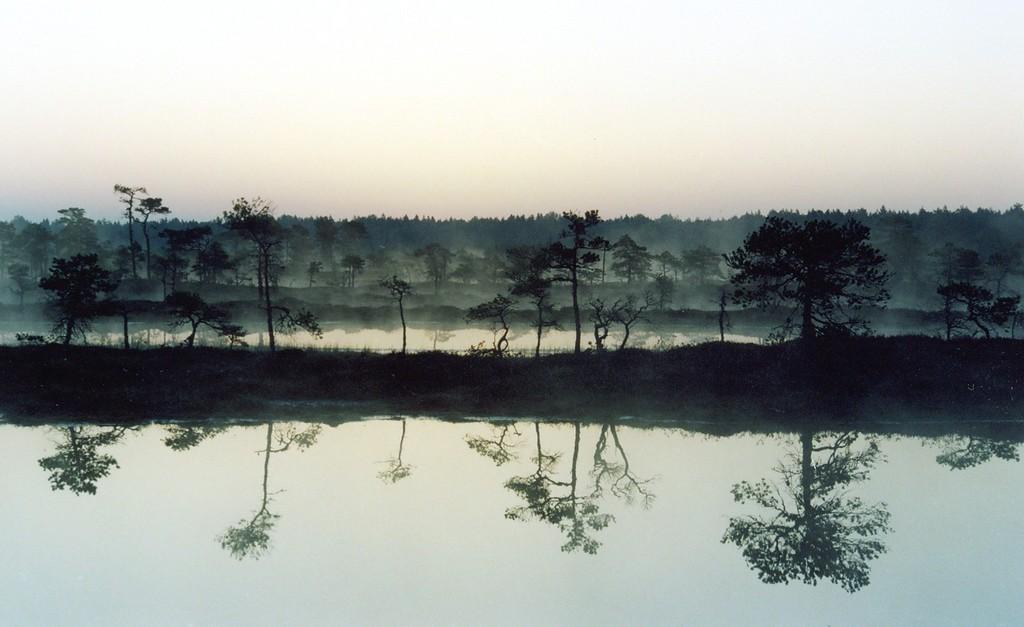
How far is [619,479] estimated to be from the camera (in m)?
23.4

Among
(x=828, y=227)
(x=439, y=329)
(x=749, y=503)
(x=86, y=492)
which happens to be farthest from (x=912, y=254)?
(x=86, y=492)

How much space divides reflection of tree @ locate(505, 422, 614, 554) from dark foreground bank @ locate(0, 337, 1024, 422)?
981 centimetres

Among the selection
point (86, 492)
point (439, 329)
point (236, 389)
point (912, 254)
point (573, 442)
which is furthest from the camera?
point (912, 254)

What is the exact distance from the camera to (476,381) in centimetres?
3728

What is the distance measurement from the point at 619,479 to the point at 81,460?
59.2 feet

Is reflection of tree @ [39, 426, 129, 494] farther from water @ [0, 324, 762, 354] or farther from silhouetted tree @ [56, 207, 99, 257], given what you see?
silhouetted tree @ [56, 207, 99, 257]

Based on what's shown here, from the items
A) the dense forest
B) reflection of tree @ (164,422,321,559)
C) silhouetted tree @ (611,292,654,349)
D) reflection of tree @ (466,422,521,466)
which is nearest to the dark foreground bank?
silhouetted tree @ (611,292,654,349)

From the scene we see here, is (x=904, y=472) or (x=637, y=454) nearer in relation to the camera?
(x=904, y=472)

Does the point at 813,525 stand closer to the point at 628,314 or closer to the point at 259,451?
the point at 259,451

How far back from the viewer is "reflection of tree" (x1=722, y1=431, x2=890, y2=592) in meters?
16.7

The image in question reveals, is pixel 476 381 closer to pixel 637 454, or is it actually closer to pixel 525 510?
pixel 637 454

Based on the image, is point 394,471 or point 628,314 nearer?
point 394,471

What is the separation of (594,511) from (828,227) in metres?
24.2

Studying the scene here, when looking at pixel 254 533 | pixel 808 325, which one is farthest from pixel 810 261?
pixel 254 533
